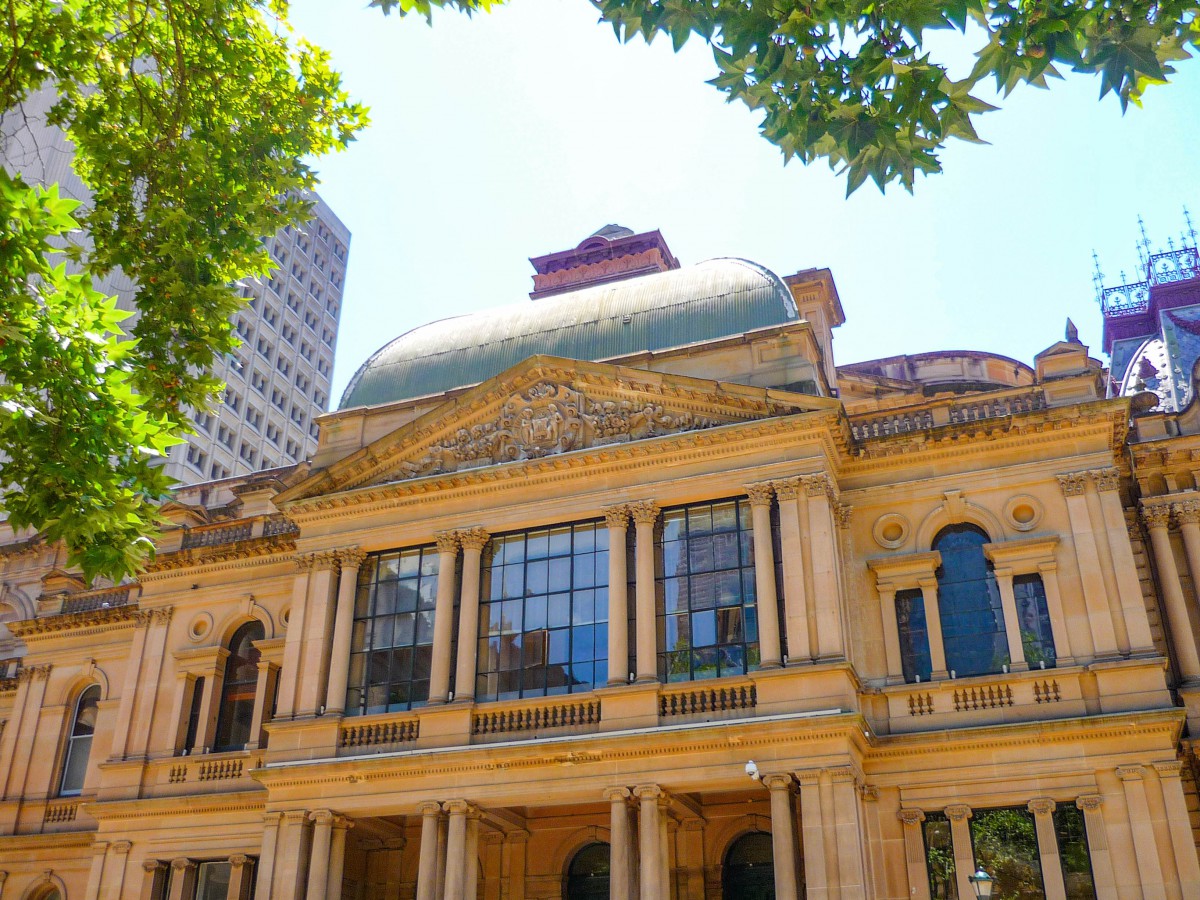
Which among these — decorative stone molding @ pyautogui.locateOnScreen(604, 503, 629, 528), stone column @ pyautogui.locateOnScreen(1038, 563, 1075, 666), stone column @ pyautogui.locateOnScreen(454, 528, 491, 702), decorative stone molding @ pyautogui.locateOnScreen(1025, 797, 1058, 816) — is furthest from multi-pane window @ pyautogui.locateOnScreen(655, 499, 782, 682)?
decorative stone molding @ pyautogui.locateOnScreen(1025, 797, 1058, 816)

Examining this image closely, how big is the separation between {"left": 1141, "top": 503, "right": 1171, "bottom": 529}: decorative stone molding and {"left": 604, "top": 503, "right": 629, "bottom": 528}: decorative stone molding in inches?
498

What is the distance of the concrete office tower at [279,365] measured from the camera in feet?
244

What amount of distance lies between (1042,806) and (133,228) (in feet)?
67.5

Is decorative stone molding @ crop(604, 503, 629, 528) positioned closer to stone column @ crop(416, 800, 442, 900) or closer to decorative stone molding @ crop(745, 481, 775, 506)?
decorative stone molding @ crop(745, 481, 775, 506)

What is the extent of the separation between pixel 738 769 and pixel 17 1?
1871cm

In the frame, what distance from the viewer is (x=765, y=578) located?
85.1 ft

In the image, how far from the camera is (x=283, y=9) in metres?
17.5

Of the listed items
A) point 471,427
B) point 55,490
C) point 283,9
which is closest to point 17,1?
point 283,9

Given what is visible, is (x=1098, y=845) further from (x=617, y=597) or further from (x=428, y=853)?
(x=428, y=853)

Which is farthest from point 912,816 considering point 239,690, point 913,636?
point 239,690

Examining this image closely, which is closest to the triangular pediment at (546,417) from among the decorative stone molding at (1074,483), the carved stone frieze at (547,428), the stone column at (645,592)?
the carved stone frieze at (547,428)

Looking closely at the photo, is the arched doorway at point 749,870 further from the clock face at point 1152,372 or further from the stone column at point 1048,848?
the clock face at point 1152,372

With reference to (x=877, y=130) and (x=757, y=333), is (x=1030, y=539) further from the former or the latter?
(x=877, y=130)

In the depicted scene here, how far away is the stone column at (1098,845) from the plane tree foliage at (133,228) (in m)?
19.1
